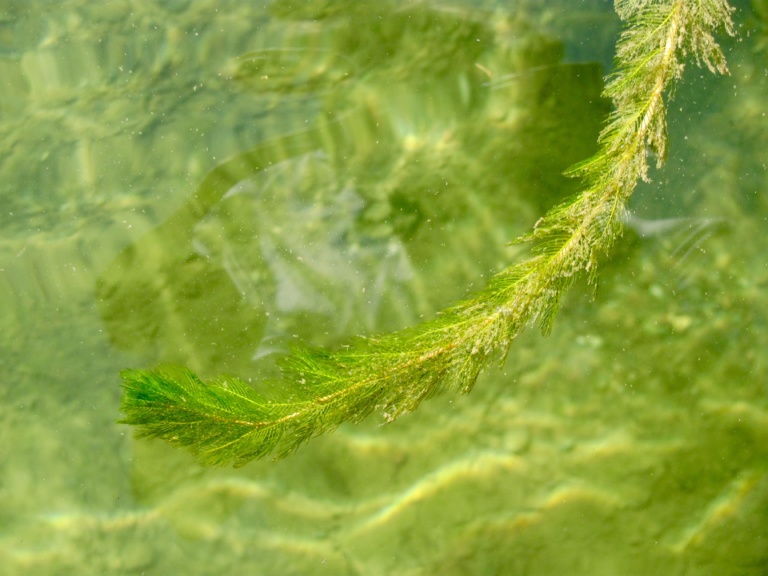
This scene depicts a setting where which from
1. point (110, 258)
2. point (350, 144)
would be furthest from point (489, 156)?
point (110, 258)

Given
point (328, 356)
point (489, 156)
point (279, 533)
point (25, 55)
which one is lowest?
point (279, 533)

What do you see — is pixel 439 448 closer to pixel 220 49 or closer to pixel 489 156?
pixel 489 156

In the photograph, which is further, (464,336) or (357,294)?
(357,294)

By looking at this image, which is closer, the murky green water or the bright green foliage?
the bright green foliage

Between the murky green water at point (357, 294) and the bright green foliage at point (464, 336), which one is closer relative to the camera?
the bright green foliage at point (464, 336)
